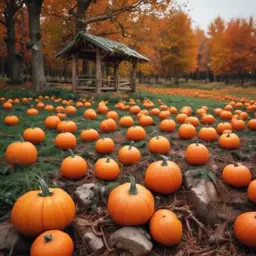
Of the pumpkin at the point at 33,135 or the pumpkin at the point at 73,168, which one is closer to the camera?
the pumpkin at the point at 73,168

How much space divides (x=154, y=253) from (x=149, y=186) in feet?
2.41

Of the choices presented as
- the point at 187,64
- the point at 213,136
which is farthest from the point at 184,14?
the point at 213,136

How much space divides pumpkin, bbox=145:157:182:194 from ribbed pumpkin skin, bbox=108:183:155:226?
1.12 feet

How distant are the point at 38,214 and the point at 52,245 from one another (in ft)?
1.05

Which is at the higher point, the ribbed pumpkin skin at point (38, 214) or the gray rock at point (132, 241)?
the ribbed pumpkin skin at point (38, 214)

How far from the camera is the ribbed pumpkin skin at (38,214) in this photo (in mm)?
2182

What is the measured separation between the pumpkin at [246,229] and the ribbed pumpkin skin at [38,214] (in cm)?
151

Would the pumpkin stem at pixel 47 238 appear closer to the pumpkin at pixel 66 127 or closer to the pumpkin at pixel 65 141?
the pumpkin at pixel 65 141

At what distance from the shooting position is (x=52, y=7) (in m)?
20.6

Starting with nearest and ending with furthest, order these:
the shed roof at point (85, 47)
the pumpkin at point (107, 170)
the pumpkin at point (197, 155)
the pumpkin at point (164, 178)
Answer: the pumpkin at point (164, 178), the pumpkin at point (107, 170), the pumpkin at point (197, 155), the shed roof at point (85, 47)

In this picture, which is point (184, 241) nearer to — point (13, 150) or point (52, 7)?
point (13, 150)

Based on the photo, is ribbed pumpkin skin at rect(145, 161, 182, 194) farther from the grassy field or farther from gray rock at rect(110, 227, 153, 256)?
gray rock at rect(110, 227, 153, 256)

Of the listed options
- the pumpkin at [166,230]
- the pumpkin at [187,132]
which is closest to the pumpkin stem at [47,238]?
the pumpkin at [166,230]

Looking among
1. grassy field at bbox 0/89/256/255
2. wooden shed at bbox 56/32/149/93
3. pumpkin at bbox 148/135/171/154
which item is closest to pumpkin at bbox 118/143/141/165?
grassy field at bbox 0/89/256/255
